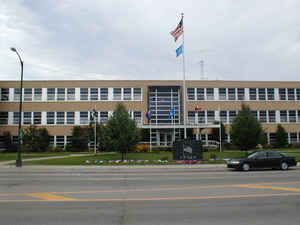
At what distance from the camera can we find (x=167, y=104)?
50.3m

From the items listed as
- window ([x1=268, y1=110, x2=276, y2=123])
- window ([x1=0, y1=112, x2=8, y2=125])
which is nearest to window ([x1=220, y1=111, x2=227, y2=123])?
window ([x1=268, y1=110, x2=276, y2=123])

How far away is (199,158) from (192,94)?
2751cm

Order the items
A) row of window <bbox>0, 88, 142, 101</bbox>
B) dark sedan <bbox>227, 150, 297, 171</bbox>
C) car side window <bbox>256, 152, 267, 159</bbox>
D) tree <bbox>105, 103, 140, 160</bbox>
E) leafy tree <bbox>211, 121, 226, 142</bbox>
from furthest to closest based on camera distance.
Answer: row of window <bbox>0, 88, 142, 101</bbox>, leafy tree <bbox>211, 121, 226, 142</bbox>, tree <bbox>105, 103, 140, 160</bbox>, car side window <bbox>256, 152, 267, 159</bbox>, dark sedan <bbox>227, 150, 297, 171</bbox>

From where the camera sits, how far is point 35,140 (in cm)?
4059

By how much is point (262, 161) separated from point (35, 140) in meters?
34.4

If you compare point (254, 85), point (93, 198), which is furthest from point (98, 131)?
point (93, 198)

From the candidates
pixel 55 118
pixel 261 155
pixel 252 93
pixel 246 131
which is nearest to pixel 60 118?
pixel 55 118

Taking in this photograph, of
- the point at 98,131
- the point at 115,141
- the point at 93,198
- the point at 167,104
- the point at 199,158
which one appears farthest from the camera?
the point at 167,104

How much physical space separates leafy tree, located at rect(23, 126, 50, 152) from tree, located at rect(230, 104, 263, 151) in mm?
29590

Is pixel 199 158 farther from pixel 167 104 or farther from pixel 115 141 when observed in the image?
pixel 167 104

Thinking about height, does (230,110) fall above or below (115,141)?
above

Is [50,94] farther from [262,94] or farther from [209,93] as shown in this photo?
[262,94]

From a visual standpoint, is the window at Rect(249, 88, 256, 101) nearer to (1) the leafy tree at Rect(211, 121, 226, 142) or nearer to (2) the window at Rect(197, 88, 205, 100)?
(2) the window at Rect(197, 88, 205, 100)

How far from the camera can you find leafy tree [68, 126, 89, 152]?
42000 mm
